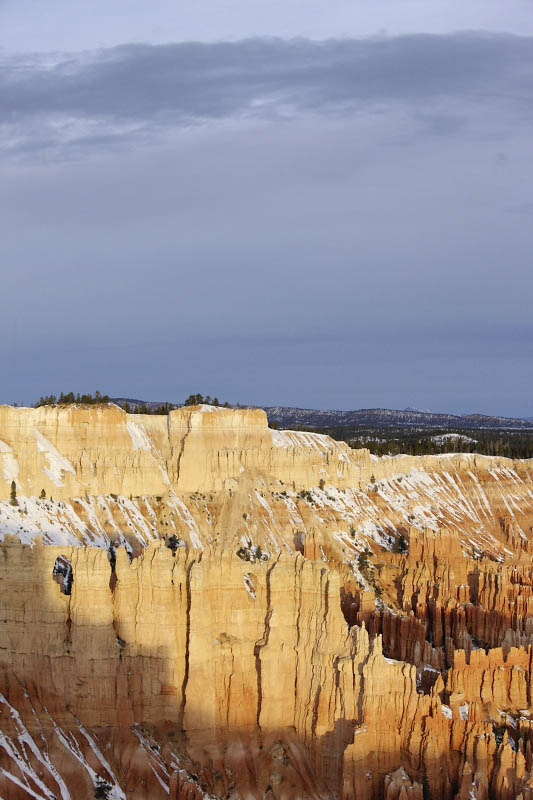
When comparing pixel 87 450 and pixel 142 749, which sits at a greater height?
pixel 87 450

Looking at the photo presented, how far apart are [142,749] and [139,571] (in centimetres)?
851

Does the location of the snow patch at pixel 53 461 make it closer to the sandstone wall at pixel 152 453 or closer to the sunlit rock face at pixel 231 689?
the sandstone wall at pixel 152 453

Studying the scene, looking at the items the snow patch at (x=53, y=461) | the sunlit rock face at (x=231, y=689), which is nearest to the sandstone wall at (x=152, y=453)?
the snow patch at (x=53, y=461)

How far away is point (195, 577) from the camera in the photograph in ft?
181

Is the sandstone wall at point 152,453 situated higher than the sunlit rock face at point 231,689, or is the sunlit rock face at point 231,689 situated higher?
the sandstone wall at point 152,453

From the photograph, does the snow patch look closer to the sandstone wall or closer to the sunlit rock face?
the sandstone wall

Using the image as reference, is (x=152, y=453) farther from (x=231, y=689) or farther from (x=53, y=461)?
(x=231, y=689)

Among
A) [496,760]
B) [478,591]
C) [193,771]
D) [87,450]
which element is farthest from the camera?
[87,450]

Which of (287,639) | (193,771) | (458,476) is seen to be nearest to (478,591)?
(287,639)

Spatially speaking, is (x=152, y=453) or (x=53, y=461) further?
(x=152, y=453)

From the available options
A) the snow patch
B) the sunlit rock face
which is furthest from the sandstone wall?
the sunlit rock face

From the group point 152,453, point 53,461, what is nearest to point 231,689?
point 53,461

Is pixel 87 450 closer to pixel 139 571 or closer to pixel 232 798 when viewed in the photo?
pixel 139 571

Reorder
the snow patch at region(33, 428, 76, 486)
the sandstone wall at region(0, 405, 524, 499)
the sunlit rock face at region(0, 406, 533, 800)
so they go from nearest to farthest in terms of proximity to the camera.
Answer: the sunlit rock face at region(0, 406, 533, 800)
the snow patch at region(33, 428, 76, 486)
the sandstone wall at region(0, 405, 524, 499)
